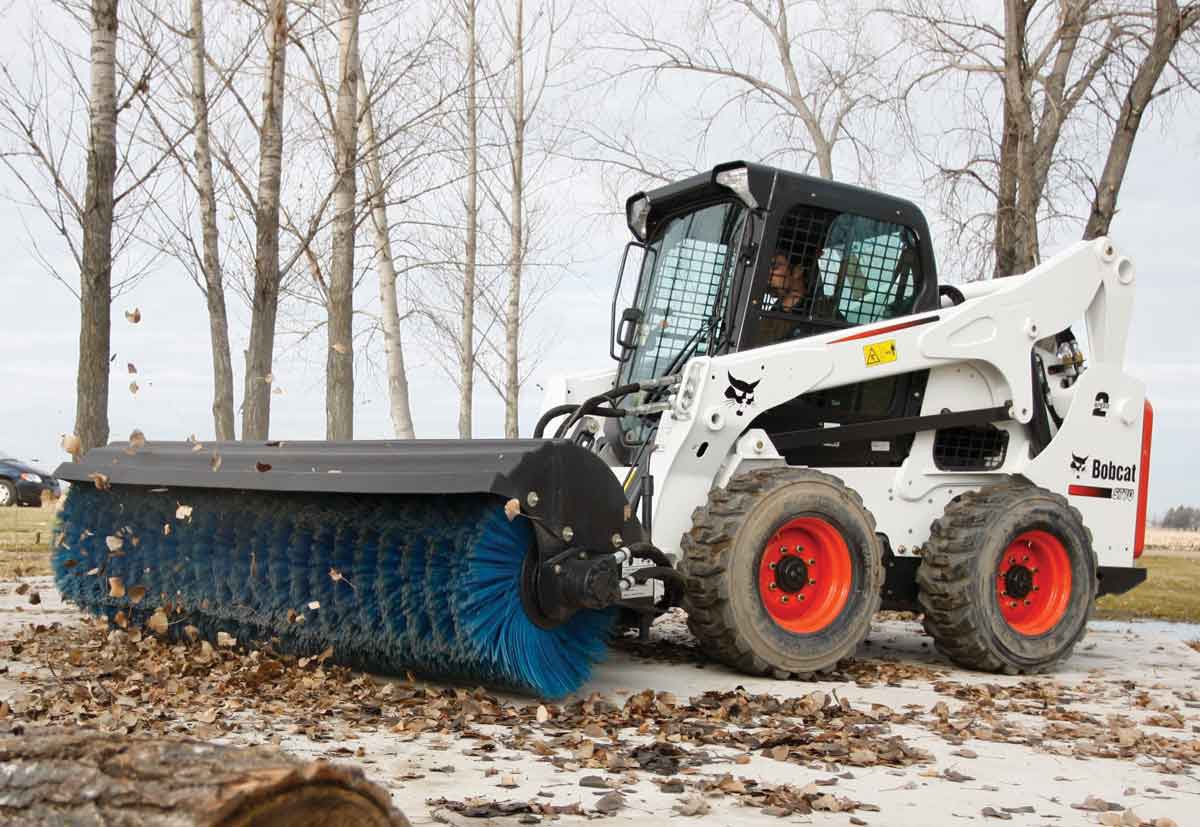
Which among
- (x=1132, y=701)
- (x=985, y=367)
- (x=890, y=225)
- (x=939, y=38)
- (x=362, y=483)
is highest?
(x=939, y=38)

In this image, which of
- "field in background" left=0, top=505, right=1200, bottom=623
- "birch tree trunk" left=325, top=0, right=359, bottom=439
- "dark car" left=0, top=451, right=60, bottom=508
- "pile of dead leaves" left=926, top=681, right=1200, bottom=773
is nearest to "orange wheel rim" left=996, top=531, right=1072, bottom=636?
"pile of dead leaves" left=926, top=681, right=1200, bottom=773

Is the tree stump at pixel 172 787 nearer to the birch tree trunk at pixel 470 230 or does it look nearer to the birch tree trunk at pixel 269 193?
the birch tree trunk at pixel 269 193

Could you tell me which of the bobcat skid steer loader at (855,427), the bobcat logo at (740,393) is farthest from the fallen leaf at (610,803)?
the bobcat logo at (740,393)

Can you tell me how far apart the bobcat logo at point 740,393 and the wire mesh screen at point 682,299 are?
65cm

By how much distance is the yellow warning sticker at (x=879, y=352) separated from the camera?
693 centimetres

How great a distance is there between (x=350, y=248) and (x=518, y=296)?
6.74 meters

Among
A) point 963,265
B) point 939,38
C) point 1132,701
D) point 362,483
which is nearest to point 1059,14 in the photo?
point 939,38

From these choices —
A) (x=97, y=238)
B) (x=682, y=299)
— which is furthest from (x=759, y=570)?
(x=97, y=238)

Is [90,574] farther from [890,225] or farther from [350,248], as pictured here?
[350,248]

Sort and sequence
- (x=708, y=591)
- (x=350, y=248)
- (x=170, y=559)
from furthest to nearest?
(x=350, y=248) < (x=170, y=559) < (x=708, y=591)

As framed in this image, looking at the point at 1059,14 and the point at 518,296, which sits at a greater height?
the point at 1059,14

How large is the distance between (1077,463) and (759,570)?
254 cm

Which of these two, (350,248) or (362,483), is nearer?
(362,483)

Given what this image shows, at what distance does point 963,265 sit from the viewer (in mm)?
12961
